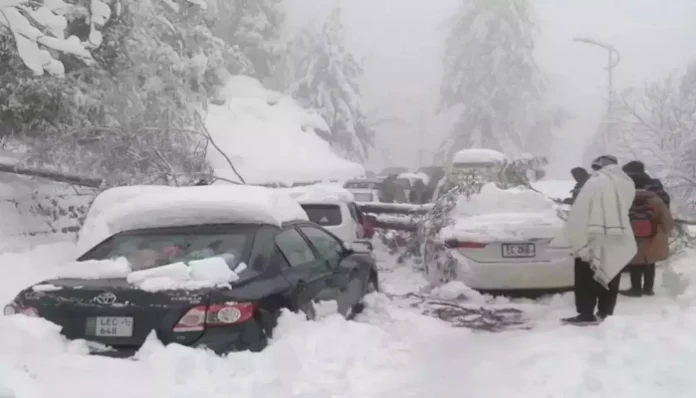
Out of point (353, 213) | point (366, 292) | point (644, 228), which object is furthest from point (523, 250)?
point (353, 213)

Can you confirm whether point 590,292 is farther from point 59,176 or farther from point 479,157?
point 479,157

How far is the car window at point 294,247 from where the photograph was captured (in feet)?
18.7

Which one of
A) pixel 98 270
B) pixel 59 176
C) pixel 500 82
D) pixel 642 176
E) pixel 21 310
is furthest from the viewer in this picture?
pixel 500 82

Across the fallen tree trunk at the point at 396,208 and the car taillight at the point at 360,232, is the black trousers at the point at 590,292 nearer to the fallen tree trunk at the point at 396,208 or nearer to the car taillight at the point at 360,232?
the car taillight at the point at 360,232

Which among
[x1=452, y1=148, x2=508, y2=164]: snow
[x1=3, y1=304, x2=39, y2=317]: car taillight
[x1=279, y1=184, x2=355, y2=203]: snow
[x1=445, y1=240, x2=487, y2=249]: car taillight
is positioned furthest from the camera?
[x1=452, y1=148, x2=508, y2=164]: snow

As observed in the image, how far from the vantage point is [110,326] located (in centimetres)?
465

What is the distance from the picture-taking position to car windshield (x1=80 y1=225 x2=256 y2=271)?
5277 mm

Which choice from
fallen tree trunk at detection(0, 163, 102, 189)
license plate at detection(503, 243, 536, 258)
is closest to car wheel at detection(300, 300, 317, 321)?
license plate at detection(503, 243, 536, 258)

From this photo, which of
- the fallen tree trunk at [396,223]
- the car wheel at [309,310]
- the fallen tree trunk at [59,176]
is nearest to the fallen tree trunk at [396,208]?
the fallen tree trunk at [396,223]

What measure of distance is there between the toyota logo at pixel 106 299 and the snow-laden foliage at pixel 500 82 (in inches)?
1608

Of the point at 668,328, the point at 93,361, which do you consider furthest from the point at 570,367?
the point at 93,361

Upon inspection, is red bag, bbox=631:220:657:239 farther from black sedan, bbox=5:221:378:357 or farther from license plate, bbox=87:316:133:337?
license plate, bbox=87:316:133:337

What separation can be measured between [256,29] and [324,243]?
41133 mm

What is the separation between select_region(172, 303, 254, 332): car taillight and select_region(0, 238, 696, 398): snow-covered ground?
0.15 meters
